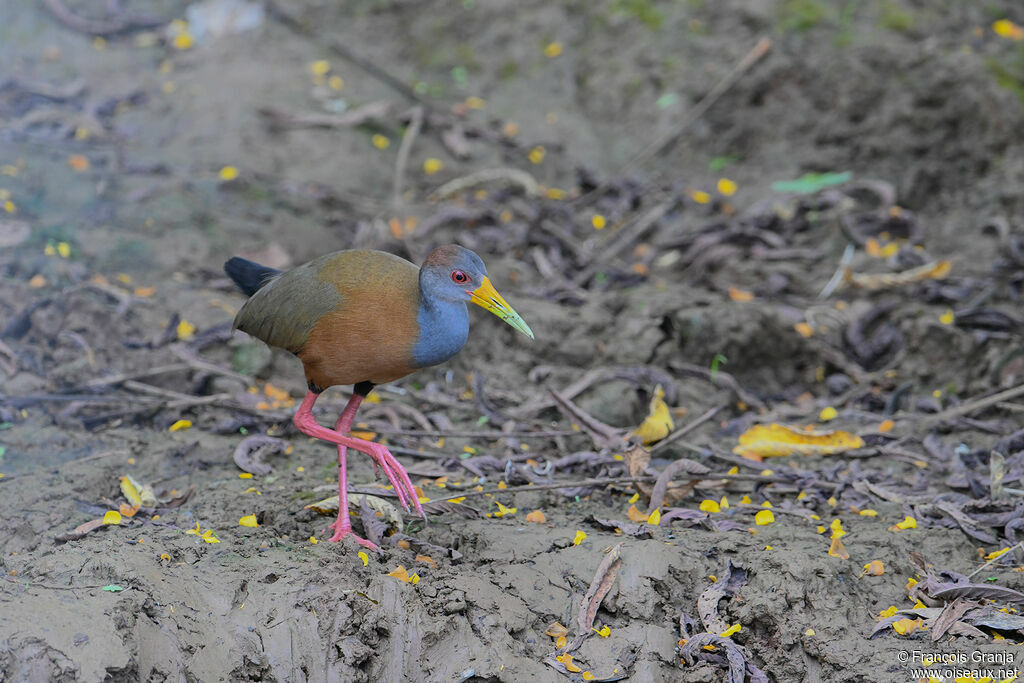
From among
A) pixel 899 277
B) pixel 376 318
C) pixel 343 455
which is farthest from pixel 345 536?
pixel 899 277

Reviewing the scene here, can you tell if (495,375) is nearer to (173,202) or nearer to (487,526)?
(487,526)

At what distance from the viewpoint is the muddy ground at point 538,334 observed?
3643mm

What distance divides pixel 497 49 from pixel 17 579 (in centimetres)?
750

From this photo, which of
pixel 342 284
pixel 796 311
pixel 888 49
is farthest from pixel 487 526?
pixel 888 49

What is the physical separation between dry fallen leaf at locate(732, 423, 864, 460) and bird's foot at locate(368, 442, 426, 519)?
1.87 metres

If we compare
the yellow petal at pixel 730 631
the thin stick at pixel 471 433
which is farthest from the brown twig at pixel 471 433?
the yellow petal at pixel 730 631

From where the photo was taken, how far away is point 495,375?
19.6 ft

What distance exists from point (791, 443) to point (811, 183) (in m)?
3.35

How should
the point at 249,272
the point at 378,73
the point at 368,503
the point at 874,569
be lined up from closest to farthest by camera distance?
the point at 874,569 → the point at 368,503 → the point at 249,272 → the point at 378,73

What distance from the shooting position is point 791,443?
200 inches

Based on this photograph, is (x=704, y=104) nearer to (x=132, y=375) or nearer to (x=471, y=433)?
(x=471, y=433)

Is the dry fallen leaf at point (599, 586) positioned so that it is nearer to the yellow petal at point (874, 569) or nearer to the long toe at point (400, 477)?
the long toe at point (400, 477)

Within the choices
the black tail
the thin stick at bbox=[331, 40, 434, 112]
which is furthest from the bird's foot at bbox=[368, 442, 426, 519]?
the thin stick at bbox=[331, 40, 434, 112]

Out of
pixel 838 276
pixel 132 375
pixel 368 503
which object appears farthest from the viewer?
pixel 838 276
